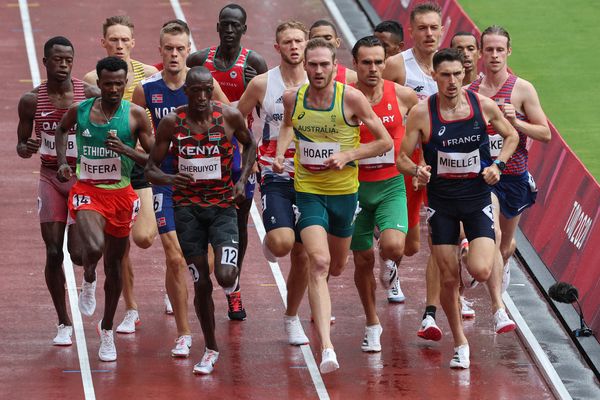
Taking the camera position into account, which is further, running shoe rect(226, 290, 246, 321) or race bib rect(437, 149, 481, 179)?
running shoe rect(226, 290, 246, 321)

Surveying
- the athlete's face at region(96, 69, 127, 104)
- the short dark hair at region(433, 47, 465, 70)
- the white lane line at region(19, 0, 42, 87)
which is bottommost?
the white lane line at region(19, 0, 42, 87)

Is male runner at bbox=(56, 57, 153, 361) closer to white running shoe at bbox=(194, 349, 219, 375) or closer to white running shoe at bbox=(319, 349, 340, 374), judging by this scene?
white running shoe at bbox=(194, 349, 219, 375)

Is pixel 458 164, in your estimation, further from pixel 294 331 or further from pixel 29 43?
pixel 29 43

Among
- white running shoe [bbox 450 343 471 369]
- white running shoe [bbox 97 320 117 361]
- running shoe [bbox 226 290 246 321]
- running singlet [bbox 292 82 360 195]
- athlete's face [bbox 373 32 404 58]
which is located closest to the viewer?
running singlet [bbox 292 82 360 195]

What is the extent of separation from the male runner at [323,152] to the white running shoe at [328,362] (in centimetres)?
33

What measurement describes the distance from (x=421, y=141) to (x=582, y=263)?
2555 mm

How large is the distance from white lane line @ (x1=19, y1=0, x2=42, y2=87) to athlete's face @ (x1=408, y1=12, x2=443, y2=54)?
8163mm

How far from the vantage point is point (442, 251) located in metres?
12.6

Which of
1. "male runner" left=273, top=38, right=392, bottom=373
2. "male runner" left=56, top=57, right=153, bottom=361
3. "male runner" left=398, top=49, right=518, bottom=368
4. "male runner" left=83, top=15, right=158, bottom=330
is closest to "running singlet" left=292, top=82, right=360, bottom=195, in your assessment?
"male runner" left=273, top=38, right=392, bottom=373

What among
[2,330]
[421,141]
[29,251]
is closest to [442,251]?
[421,141]

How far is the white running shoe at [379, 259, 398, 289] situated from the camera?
14000 millimetres

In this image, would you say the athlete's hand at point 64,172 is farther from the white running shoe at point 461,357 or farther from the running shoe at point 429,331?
the white running shoe at point 461,357

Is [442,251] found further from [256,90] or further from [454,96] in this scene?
[256,90]

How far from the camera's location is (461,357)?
12758mm
